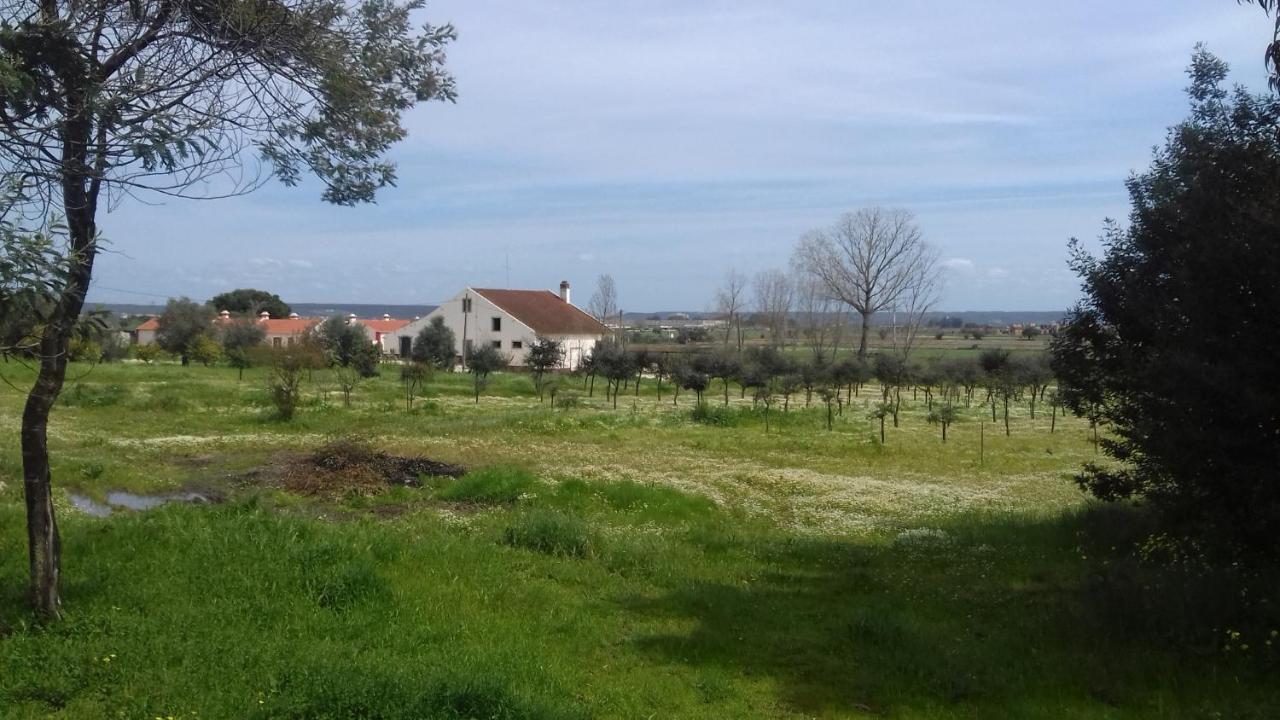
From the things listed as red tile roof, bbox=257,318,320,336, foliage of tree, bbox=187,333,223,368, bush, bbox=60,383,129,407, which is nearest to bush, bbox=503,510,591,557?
bush, bbox=60,383,129,407

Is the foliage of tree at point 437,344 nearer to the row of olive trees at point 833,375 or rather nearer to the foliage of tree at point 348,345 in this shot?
the foliage of tree at point 348,345

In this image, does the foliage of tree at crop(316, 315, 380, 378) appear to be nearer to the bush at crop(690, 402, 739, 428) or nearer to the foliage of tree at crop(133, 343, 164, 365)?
the foliage of tree at crop(133, 343, 164, 365)

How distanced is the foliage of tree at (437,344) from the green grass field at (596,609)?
144 ft

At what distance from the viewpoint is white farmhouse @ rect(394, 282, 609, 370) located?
6588 cm

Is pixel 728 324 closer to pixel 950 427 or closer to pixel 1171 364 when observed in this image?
pixel 950 427

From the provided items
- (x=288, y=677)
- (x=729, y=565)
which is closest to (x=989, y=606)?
(x=729, y=565)

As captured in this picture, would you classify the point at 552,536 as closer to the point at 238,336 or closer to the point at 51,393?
the point at 51,393

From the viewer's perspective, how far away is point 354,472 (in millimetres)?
15484

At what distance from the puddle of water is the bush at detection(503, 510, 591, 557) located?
529 centimetres

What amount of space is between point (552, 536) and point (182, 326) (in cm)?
6067

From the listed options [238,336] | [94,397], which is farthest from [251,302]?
[94,397]

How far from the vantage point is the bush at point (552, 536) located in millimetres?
10117

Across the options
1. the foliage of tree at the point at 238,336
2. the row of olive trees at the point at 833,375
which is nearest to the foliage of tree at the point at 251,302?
the foliage of tree at the point at 238,336

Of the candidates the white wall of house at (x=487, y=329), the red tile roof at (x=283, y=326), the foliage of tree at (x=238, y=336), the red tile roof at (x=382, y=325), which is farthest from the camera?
the red tile roof at (x=382, y=325)
